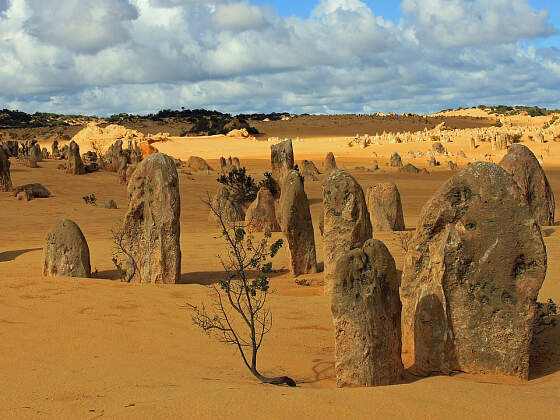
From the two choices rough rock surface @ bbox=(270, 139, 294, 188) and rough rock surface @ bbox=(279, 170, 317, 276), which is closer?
rough rock surface @ bbox=(279, 170, 317, 276)

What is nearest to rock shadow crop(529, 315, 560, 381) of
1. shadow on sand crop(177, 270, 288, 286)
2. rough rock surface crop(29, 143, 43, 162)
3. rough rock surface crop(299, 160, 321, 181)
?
shadow on sand crop(177, 270, 288, 286)

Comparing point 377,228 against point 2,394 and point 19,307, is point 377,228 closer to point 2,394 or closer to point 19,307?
point 19,307

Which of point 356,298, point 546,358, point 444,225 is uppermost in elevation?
point 444,225

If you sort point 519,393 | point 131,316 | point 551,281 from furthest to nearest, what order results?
point 551,281 < point 131,316 < point 519,393

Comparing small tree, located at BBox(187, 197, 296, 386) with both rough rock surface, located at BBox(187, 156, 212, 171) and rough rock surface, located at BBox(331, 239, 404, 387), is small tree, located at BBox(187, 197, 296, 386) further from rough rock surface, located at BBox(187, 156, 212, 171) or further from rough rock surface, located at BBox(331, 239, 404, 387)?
rough rock surface, located at BBox(187, 156, 212, 171)

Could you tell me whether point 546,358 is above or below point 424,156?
below

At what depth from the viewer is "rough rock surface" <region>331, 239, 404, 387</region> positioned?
511cm

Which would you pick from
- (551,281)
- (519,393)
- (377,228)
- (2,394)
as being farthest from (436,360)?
(377,228)

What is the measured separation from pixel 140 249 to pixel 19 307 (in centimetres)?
237

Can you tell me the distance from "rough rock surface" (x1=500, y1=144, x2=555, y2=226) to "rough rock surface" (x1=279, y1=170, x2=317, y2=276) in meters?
5.87

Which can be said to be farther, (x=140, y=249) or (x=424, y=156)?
(x=424, y=156)

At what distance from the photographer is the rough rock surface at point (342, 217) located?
9.17 metres

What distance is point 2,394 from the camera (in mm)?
4945

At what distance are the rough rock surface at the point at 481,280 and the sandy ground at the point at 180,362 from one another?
0.26m
